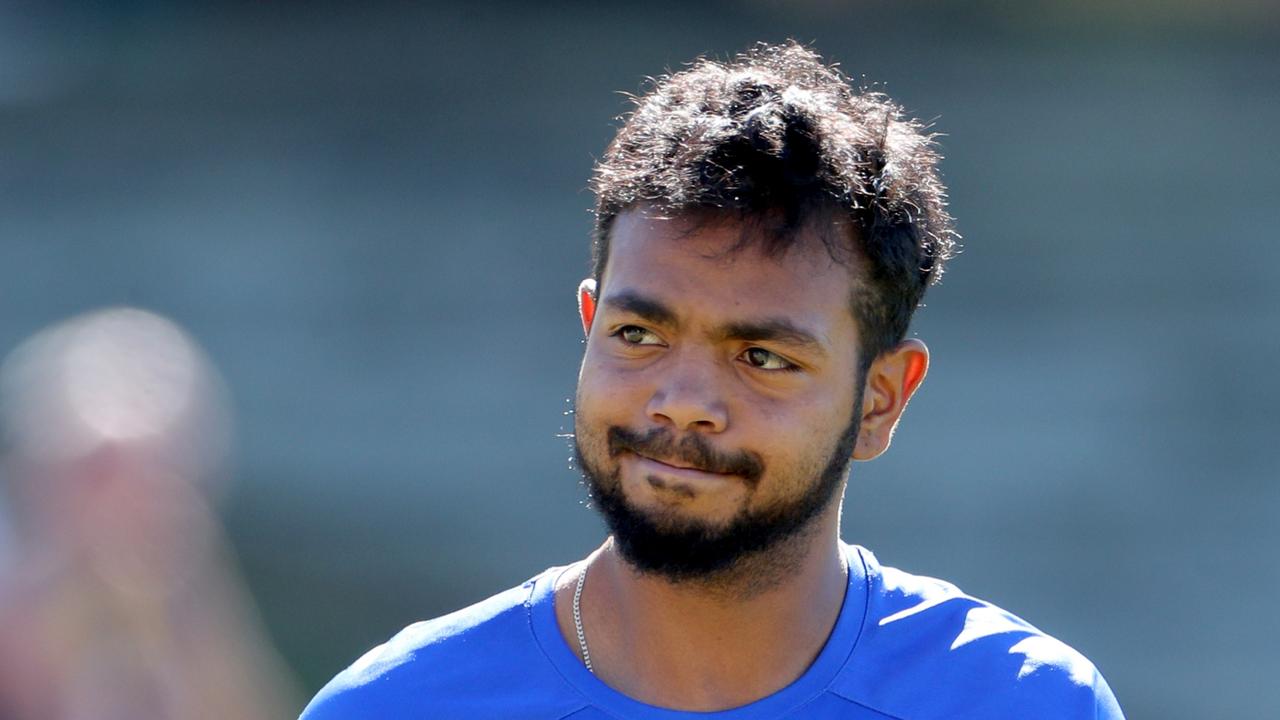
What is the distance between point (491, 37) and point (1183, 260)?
4.83m

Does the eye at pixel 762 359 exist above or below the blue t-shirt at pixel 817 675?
above

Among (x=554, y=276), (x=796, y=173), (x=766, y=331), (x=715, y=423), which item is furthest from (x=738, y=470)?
(x=554, y=276)

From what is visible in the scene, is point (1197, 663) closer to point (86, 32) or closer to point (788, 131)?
point (788, 131)

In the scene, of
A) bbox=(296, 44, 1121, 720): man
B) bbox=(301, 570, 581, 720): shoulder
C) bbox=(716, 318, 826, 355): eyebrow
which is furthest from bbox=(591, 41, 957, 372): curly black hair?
bbox=(301, 570, 581, 720): shoulder

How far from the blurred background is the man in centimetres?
555

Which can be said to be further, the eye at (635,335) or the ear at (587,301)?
the ear at (587,301)

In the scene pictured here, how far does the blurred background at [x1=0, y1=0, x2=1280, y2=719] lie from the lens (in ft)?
28.2

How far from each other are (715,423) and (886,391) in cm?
42

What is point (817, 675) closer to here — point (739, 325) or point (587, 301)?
point (739, 325)

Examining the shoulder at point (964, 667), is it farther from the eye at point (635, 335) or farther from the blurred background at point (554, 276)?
the blurred background at point (554, 276)

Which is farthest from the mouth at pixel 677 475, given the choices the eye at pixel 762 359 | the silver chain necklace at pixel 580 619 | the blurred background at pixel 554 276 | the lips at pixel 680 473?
the blurred background at pixel 554 276

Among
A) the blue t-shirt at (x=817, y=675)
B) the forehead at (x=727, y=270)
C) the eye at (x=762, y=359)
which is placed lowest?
the blue t-shirt at (x=817, y=675)

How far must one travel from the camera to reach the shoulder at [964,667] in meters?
2.41

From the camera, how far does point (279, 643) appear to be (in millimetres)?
8062
